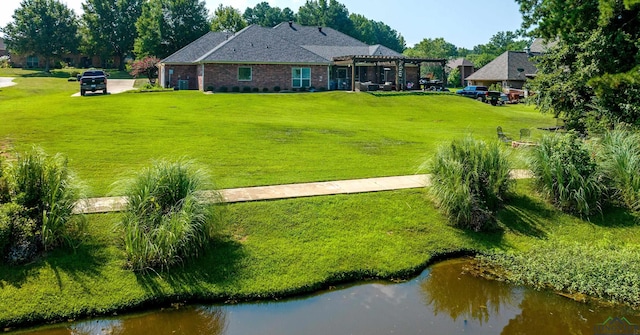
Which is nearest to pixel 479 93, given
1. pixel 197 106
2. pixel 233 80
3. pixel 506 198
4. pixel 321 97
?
pixel 321 97

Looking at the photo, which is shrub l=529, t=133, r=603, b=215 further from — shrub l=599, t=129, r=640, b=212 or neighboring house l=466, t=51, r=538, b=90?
neighboring house l=466, t=51, r=538, b=90

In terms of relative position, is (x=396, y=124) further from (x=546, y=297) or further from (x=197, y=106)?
(x=546, y=297)

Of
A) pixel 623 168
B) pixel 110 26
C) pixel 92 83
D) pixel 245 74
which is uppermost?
pixel 110 26

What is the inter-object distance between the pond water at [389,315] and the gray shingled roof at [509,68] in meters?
48.9

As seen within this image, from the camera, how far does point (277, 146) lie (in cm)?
1538

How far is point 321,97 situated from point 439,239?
23.5m

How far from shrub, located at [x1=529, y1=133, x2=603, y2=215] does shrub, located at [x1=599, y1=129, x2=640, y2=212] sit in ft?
1.14

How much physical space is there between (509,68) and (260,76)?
29706 mm

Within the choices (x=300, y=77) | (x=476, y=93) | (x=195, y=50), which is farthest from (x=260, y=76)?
(x=476, y=93)

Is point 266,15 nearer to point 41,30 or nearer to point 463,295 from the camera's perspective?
point 41,30

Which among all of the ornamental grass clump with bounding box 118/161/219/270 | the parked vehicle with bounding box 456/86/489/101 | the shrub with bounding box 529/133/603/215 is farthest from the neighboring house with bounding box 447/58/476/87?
the ornamental grass clump with bounding box 118/161/219/270

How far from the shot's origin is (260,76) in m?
36.5

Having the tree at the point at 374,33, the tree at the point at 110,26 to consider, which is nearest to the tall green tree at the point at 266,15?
the tree at the point at 374,33

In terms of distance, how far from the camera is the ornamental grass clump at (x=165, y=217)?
24.8 feet
